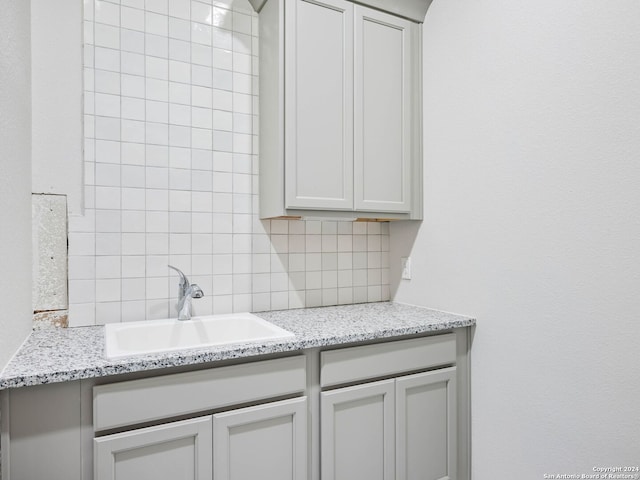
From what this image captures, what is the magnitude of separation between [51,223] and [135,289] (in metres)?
0.39

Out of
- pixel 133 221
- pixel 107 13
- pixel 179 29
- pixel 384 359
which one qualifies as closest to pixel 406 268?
pixel 384 359

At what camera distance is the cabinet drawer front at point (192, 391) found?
1142 millimetres

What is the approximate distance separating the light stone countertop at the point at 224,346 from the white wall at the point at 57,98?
527 mm

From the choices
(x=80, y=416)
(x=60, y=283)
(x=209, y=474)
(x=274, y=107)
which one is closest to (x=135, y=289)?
(x=60, y=283)

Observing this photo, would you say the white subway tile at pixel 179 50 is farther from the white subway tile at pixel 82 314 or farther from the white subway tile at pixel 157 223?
the white subway tile at pixel 82 314

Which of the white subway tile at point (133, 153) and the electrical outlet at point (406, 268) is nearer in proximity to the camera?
the white subway tile at point (133, 153)

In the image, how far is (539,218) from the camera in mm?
1501

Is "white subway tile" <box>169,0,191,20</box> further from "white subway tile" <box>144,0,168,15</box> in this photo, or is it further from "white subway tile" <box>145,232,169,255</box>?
"white subway tile" <box>145,232,169,255</box>

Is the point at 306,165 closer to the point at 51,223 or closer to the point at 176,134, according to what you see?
the point at 176,134

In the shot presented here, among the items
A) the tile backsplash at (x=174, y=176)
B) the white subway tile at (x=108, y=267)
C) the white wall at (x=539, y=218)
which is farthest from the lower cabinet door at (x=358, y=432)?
the white subway tile at (x=108, y=267)

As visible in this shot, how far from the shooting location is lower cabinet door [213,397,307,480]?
1.28m

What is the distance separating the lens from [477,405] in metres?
1.76

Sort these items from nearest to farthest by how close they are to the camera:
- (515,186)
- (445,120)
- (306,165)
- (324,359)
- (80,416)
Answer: (80,416) → (324,359) → (515,186) → (306,165) → (445,120)

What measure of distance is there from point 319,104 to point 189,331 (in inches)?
42.2
